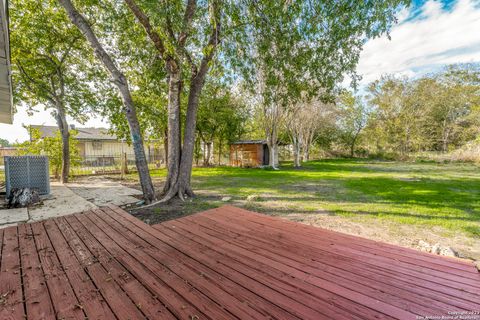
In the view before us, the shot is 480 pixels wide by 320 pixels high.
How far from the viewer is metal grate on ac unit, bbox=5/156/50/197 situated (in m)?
5.25

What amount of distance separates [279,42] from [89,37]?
4233 millimetres

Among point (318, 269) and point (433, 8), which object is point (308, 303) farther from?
point (433, 8)

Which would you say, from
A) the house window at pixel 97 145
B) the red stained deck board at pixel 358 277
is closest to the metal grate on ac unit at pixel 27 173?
the red stained deck board at pixel 358 277

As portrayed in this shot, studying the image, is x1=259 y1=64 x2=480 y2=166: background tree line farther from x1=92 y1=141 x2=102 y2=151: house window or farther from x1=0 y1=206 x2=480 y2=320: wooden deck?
x1=92 y1=141 x2=102 y2=151: house window

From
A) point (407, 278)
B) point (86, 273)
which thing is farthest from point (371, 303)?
point (86, 273)

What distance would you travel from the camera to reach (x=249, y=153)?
17625mm

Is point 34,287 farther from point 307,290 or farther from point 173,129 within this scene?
point 173,129

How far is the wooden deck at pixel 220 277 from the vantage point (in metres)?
1.38

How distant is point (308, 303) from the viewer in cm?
145

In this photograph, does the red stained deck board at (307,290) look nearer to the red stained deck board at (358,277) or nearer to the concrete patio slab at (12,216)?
the red stained deck board at (358,277)

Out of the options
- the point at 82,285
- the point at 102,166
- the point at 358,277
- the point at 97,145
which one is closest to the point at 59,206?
the point at 82,285

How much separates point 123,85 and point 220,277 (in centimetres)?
490

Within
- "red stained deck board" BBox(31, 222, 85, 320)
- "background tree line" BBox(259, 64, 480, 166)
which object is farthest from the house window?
"red stained deck board" BBox(31, 222, 85, 320)

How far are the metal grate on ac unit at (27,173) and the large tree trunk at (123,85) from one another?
317cm
